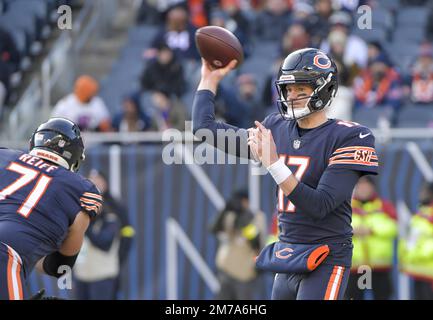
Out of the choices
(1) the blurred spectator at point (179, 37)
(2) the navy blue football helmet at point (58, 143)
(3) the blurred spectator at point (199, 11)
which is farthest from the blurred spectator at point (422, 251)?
(2) the navy blue football helmet at point (58, 143)

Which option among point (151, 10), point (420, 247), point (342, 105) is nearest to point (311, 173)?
point (420, 247)

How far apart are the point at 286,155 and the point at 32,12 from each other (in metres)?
8.76

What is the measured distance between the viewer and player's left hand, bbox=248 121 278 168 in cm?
527

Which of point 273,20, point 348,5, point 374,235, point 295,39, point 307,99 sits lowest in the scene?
point 374,235

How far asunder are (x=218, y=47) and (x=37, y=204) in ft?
4.55

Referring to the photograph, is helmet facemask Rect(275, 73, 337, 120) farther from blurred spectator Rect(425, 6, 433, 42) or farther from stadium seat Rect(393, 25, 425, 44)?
stadium seat Rect(393, 25, 425, 44)

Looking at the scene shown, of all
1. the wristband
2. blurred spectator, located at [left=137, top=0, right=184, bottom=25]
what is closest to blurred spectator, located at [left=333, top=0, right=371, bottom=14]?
blurred spectator, located at [left=137, top=0, right=184, bottom=25]

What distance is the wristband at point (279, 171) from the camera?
5242 millimetres

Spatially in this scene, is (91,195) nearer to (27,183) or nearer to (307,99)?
(27,183)

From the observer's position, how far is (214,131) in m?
5.92

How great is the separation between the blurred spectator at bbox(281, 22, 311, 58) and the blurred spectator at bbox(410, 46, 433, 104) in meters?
1.31

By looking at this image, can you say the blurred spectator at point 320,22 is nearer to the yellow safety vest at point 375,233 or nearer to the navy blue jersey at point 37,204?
the yellow safety vest at point 375,233
